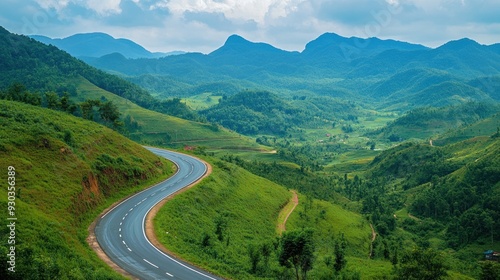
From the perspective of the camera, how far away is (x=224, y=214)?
277 feet

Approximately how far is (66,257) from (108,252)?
9.16 m

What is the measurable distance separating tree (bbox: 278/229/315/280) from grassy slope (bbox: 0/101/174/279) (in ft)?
63.8

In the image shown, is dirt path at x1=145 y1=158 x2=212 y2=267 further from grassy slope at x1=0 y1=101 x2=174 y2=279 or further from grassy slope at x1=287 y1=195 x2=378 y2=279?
grassy slope at x1=287 y1=195 x2=378 y2=279

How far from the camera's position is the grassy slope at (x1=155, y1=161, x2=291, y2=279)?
56688 millimetres

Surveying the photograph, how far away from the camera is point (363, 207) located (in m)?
150

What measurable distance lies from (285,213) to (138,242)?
179 ft

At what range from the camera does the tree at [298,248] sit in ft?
154

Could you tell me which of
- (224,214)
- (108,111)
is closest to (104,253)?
(224,214)

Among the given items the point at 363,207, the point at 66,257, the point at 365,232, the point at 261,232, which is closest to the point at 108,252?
the point at 66,257

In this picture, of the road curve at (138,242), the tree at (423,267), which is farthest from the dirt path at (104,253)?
the tree at (423,267)

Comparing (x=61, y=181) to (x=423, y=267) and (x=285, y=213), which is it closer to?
(x=423, y=267)

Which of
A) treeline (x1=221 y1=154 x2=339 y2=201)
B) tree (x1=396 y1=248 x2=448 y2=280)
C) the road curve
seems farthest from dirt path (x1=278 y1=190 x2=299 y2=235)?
tree (x1=396 y1=248 x2=448 y2=280)

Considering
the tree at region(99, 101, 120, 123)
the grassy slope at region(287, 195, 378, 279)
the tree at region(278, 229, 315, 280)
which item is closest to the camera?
the tree at region(278, 229, 315, 280)

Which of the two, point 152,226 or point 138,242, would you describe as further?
point 152,226
